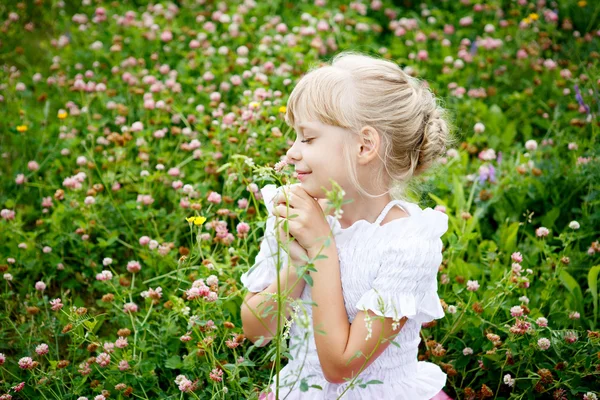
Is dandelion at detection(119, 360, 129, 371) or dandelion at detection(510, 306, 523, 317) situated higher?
dandelion at detection(510, 306, 523, 317)

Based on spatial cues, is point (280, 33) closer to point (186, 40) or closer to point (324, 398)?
point (186, 40)

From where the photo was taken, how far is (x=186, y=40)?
4637mm

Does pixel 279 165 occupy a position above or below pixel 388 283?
above

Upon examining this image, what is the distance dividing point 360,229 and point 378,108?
1.19 feet

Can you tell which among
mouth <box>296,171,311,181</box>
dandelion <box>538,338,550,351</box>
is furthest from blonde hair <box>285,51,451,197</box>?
dandelion <box>538,338,550,351</box>

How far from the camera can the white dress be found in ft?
6.23

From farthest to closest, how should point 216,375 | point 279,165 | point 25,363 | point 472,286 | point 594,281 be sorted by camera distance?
point 594,281 < point 472,286 < point 25,363 < point 216,375 < point 279,165

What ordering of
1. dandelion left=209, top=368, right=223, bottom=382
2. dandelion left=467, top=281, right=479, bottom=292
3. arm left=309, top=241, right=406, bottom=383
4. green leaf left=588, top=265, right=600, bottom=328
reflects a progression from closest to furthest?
arm left=309, top=241, right=406, bottom=383, dandelion left=209, top=368, right=223, bottom=382, dandelion left=467, top=281, right=479, bottom=292, green leaf left=588, top=265, right=600, bottom=328

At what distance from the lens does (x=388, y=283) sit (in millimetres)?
1893

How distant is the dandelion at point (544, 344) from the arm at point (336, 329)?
2.26 ft

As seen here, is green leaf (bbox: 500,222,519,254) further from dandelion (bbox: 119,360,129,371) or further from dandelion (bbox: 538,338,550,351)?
dandelion (bbox: 119,360,129,371)

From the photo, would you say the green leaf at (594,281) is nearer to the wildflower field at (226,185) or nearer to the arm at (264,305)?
the wildflower field at (226,185)

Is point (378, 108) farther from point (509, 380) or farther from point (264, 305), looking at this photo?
point (509, 380)

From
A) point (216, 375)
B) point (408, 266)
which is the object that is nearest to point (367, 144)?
point (408, 266)
